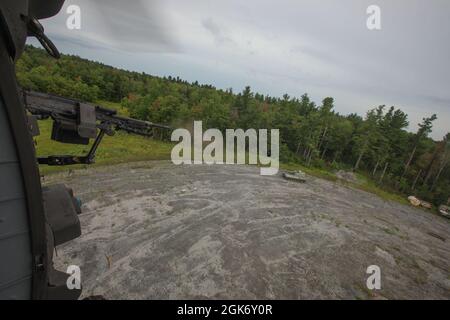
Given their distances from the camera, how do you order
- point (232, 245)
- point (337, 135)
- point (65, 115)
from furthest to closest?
point (337, 135) < point (232, 245) < point (65, 115)

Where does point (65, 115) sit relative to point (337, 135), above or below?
above

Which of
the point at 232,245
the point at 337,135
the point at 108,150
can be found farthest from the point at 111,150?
the point at 337,135

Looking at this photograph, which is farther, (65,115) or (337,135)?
(337,135)

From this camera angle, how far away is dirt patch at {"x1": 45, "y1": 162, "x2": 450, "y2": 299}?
26.6 feet

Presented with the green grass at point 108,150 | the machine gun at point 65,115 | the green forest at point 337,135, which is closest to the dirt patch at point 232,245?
the green grass at point 108,150

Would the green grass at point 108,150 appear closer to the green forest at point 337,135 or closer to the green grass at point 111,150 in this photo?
the green grass at point 111,150

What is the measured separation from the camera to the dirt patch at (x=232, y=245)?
319 inches

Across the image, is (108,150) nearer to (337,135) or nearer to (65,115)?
(65,115)

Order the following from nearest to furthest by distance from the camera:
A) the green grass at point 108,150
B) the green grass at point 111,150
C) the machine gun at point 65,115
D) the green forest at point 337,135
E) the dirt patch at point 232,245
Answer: the machine gun at point 65,115 < the dirt patch at point 232,245 < the green grass at point 108,150 < the green grass at point 111,150 < the green forest at point 337,135

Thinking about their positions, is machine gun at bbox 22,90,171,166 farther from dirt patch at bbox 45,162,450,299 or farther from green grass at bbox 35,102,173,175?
green grass at bbox 35,102,173,175

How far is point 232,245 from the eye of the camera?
1054cm

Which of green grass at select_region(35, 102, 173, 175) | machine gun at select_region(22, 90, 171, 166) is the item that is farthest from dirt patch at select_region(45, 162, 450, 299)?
machine gun at select_region(22, 90, 171, 166)
